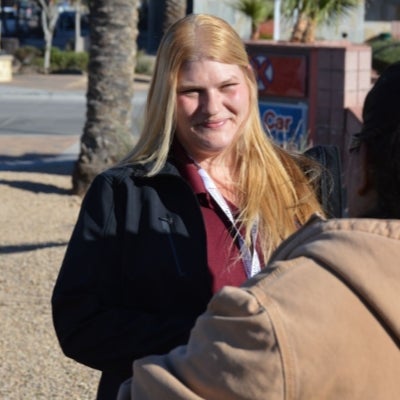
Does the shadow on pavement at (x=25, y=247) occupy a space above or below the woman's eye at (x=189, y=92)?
below

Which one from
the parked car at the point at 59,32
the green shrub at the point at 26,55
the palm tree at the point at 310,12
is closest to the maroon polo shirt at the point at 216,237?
the palm tree at the point at 310,12

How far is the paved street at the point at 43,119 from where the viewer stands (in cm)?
1563

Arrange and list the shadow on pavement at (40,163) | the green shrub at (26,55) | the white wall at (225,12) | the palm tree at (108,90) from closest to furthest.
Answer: the palm tree at (108,90) < the white wall at (225,12) < the shadow on pavement at (40,163) < the green shrub at (26,55)

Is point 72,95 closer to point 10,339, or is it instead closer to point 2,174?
point 2,174

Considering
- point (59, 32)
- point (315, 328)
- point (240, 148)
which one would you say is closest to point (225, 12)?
point (240, 148)

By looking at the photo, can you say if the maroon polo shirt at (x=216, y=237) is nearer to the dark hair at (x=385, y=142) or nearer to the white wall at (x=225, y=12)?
the dark hair at (x=385, y=142)

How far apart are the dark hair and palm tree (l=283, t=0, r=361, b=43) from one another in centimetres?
1137

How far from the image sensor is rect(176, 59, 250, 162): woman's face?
271cm

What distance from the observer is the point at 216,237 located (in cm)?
264

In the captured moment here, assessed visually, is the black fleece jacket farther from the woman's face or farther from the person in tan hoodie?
the person in tan hoodie

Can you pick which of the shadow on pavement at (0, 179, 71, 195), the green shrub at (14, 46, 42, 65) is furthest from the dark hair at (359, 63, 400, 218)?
the green shrub at (14, 46, 42, 65)

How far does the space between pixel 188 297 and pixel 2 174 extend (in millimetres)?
11148

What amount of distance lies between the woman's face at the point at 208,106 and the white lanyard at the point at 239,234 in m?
0.08

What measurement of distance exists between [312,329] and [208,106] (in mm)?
1332
